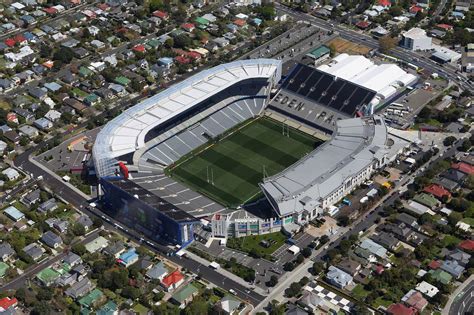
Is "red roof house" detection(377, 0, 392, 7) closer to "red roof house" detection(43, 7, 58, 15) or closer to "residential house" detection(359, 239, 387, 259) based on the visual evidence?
"red roof house" detection(43, 7, 58, 15)

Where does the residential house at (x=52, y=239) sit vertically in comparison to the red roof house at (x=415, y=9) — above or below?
below

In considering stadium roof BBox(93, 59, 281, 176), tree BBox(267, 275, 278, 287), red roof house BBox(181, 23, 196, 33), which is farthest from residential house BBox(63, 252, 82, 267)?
red roof house BBox(181, 23, 196, 33)

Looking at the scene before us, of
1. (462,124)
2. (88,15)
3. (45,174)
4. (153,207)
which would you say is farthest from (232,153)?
(88,15)

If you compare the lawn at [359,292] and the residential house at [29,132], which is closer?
the lawn at [359,292]

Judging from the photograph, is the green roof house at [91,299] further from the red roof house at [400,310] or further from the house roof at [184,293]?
the red roof house at [400,310]

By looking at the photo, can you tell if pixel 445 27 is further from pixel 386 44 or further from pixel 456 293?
pixel 456 293

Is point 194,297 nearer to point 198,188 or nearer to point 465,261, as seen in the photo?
point 198,188

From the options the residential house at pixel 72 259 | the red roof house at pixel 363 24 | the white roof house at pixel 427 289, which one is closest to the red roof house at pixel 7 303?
the residential house at pixel 72 259
